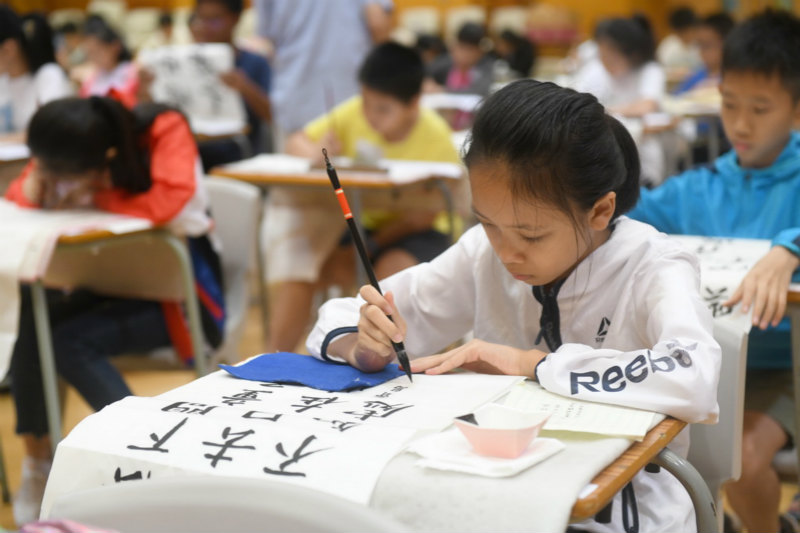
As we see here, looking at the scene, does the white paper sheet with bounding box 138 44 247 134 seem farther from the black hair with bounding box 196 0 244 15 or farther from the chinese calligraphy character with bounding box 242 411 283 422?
the chinese calligraphy character with bounding box 242 411 283 422

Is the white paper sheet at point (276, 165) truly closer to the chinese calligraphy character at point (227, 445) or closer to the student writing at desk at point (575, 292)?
the student writing at desk at point (575, 292)

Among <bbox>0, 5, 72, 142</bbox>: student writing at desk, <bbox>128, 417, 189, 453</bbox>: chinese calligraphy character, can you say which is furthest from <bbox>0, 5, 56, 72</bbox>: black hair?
<bbox>128, 417, 189, 453</bbox>: chinese calligraphy character

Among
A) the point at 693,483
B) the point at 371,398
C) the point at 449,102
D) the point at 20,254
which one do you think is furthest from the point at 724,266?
the point at 449,102

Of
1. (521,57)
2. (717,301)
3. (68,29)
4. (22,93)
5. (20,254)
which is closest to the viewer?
(717,301)

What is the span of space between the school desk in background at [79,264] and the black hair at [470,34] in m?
4.45

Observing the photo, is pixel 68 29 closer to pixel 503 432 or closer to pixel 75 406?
pixel 75 406

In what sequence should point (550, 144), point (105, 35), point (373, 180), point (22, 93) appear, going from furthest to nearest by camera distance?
point (105, 35), point (22, 93), point (373, 180), point (550, 144)

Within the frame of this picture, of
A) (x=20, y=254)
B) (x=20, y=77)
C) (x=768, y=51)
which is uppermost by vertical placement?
(x=768, y=51)

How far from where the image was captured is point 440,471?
0.90 meters

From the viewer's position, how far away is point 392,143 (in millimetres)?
3240

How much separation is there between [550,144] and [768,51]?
2.99 feet

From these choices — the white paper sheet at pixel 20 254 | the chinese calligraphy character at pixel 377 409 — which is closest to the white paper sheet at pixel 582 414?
the chinese calligraphy character at pixel 377 409

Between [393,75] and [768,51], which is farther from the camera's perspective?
[393,75]

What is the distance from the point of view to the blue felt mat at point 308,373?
1.19 meters
